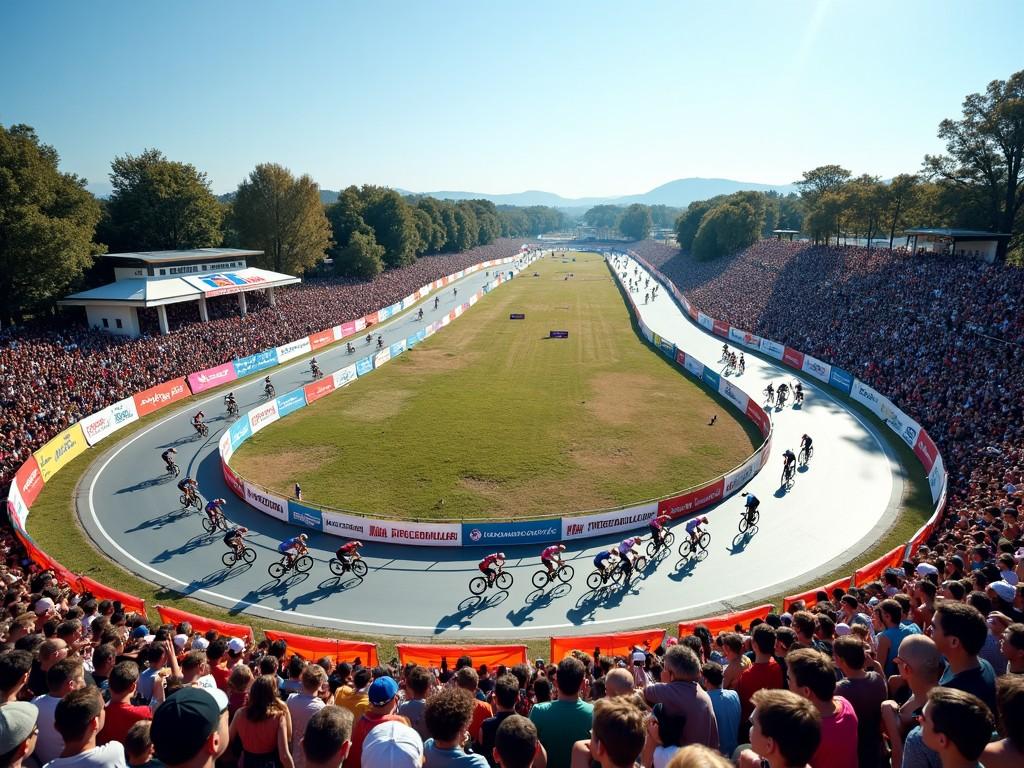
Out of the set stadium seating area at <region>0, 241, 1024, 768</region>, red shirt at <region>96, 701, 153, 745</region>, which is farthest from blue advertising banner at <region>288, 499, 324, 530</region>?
red shirt at <region>96, 701, 153, 745</region>

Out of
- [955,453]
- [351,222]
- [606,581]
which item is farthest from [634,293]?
[606,581]

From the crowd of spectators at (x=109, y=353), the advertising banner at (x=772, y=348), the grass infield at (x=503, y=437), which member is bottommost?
the grass infield at (x=503, y=437)

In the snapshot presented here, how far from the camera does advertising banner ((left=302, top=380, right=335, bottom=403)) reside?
35.3 m

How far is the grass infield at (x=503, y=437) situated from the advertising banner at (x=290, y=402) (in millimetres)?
750

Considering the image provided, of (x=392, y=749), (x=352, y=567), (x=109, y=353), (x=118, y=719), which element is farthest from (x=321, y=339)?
(x=392, y=749)

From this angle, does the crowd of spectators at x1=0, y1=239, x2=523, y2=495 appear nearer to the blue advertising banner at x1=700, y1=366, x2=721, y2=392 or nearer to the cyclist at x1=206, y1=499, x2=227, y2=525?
the cyclist at x1=206, y1=499, x2=227, y2=525

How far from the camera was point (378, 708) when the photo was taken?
5.06 meters

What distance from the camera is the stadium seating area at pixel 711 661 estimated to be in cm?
406

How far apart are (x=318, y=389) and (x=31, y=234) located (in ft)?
64.5

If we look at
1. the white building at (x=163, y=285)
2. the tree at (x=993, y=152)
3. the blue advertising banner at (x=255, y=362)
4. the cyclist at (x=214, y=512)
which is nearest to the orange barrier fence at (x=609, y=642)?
the cyclist at (x=214, y=512)

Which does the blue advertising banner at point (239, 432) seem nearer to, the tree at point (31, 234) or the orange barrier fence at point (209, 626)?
the orange barrier fence at point (209, 626)

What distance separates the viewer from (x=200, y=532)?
67.7 ft

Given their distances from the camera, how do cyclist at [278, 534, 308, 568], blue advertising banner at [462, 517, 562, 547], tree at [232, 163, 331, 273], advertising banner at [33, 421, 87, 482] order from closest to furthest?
cyclist at [278, 534, 308, 568]
blue advertising banner at [462, 517, 562, 547]
advertising banner at [33, 421, 87, 482]
tree at [232, 163, 331, 273]

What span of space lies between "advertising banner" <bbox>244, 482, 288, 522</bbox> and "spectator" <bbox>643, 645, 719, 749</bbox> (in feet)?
60.4
